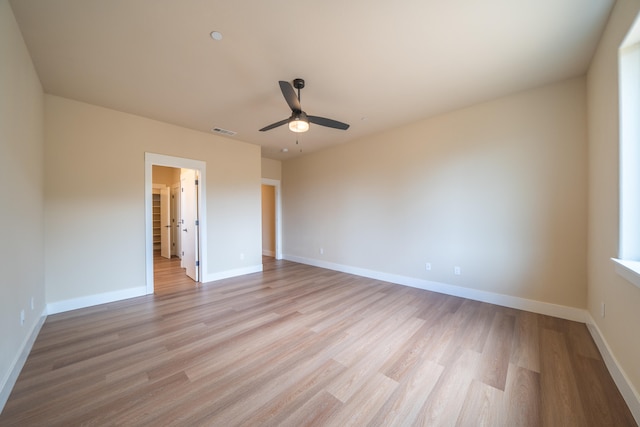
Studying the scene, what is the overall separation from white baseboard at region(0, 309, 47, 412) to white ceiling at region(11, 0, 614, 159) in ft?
8.88

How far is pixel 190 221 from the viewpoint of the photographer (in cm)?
467

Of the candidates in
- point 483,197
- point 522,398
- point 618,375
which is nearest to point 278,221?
point 483,197

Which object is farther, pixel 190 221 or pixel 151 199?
pixel 190 221

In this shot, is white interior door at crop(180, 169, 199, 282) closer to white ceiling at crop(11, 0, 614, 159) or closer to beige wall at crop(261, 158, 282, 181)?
white ceiling at crop(11, 0, 614, 159)

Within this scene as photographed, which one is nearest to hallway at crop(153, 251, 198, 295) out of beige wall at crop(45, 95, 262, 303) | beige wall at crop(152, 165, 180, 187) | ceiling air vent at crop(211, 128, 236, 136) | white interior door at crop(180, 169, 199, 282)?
white interior door at crop(180, 169, 199, 282)

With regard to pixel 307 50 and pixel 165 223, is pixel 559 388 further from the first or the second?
pixel 165 223

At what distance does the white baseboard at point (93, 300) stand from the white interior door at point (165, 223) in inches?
137

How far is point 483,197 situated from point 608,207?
1.34 m

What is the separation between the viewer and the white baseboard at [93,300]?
304 cm

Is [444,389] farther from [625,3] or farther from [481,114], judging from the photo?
[481,114]

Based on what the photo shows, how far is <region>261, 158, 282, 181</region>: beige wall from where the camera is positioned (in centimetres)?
636

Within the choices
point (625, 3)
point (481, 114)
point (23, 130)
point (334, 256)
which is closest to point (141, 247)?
point (23, 130)

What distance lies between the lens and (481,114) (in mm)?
3332

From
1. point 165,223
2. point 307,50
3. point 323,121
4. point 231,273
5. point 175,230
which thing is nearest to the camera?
point 307,50
